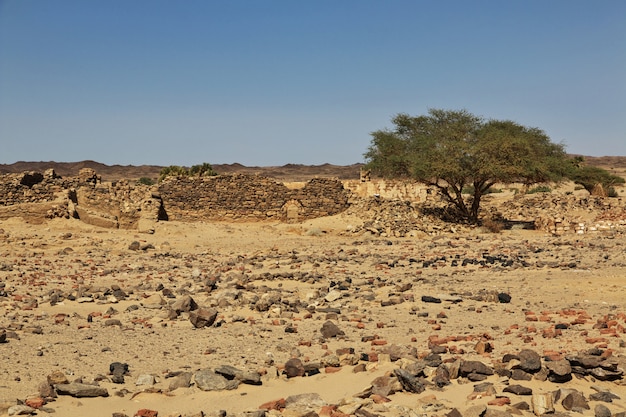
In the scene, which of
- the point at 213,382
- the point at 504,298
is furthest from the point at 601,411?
the point at 504,298

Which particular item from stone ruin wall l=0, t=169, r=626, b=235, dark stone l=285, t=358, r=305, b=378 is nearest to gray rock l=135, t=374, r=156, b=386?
dark stone l=285, t=358, r=305, b=378

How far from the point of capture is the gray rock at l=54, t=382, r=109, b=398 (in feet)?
21.0

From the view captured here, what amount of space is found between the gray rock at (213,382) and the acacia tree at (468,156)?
66.7 ft

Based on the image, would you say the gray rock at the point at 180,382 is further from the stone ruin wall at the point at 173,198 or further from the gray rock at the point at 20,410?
the stone ruin wall at the point at 173,198

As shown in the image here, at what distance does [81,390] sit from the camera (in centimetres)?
641

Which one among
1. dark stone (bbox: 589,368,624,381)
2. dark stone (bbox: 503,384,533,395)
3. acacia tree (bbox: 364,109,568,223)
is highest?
acacia tree (bbox: 364,109,568,223)

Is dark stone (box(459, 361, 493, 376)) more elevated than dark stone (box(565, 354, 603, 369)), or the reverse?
dark stone (box(565, 354, 603, 369))

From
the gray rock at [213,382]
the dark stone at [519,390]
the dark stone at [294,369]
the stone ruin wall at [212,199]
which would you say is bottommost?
the gray rock at [213,382]

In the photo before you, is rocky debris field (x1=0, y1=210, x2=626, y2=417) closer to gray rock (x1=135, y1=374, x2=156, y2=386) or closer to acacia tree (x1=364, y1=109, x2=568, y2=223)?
gray rock (x1=135, y1=374, x2=156, y2=386)

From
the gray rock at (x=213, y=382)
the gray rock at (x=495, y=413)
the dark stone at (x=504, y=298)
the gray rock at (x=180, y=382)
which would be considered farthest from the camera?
the dark stone at (x=504, y=298)

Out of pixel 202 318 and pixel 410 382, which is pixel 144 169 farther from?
pixel 410 382

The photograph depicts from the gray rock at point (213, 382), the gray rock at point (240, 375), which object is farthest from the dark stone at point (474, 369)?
the gray rock at point (213, 382)

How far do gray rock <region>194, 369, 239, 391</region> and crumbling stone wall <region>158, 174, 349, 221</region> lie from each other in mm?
18887

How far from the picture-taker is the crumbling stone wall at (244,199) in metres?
25.2
